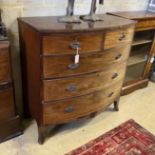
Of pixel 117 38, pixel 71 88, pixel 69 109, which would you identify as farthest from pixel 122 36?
pixel 69 109

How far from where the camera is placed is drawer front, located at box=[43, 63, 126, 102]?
1499 millimetres

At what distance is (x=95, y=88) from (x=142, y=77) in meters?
1.15

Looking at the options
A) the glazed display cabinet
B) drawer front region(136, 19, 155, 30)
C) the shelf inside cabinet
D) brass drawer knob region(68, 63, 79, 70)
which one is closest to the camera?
brass drawer knob region(68, 63, 79, 70)

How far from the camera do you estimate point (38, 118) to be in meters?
1.66

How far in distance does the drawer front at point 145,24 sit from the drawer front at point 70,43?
0.78 m

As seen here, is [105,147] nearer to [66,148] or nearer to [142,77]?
[66,148]

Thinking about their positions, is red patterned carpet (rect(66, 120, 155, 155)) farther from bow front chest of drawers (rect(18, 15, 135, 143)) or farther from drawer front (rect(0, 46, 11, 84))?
drawer front (rect(0, 46, 11, 84))

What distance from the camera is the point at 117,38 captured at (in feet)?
5.35

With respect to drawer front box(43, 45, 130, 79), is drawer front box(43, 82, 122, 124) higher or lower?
lower

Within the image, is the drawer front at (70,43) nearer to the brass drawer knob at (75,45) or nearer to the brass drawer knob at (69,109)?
the brass drawer knob at (75,45)

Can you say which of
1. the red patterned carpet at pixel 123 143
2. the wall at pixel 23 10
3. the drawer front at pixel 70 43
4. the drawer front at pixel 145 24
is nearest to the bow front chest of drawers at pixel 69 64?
the drawer front at pixel 70 43

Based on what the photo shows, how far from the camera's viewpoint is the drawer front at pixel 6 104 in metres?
1.55

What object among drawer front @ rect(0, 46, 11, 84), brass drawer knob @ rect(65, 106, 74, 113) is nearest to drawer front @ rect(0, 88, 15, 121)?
drawer front @ rect(0, 46, 11, 84)

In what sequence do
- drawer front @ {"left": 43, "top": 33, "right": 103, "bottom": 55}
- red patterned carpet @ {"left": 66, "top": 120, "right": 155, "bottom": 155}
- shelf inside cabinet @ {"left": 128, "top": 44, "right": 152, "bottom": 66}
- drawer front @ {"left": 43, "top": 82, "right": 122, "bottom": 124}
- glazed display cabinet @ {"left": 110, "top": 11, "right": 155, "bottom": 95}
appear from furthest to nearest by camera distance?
shelf inside cabinet @ {"left": 128, "top": 44, "right": 152, "bottom": 66} → glazed display cabinet @ {"left": 110, "top": 11, "right": 155, "bottom": 95} → red patterned carpet @ {"left": 66, "top": 120, "right": 155, "bottom": 155} → drawer front @ {"left": 43, "top": 82, "right": 122, "bottom": 124} → drawer front @ {"left": 43, "top": 33, "right": 103, "bottom": 55}
